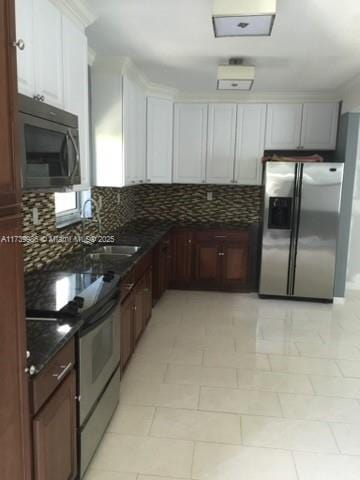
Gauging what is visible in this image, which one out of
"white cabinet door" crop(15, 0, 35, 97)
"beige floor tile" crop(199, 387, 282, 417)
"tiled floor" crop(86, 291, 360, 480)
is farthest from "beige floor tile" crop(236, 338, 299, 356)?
"white cabinet door" crop(15, 0, 35, 97)

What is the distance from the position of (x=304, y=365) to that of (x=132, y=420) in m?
1.56

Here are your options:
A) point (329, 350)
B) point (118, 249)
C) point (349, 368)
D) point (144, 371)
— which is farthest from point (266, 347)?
point (118, 249)

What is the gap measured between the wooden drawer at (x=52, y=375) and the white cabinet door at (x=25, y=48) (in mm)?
1201

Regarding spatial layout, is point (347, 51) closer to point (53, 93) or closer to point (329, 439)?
point (53, 93)

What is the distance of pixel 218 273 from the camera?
5.12m

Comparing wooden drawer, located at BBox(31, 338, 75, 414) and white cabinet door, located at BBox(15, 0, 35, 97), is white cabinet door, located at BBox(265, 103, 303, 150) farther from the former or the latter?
wooden drawer, located at BBox(31, 338, 75, 414)

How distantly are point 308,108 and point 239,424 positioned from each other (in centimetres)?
389

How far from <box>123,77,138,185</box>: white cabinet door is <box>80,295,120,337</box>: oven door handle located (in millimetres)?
1823

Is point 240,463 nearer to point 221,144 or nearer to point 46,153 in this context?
point 46,153

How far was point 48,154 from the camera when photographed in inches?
76.6

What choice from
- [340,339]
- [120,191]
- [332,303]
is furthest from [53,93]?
[332,303]

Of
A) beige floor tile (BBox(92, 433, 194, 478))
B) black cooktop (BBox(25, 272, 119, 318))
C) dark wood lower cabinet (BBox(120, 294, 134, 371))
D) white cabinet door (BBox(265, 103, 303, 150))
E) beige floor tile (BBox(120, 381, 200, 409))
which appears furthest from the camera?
white cabinet door (BBox(265, 103, 303, 150))

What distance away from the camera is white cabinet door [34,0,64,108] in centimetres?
198

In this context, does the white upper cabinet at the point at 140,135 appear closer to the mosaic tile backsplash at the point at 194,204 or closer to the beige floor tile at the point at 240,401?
the mosaic tile backsplash at the point at 194,204
